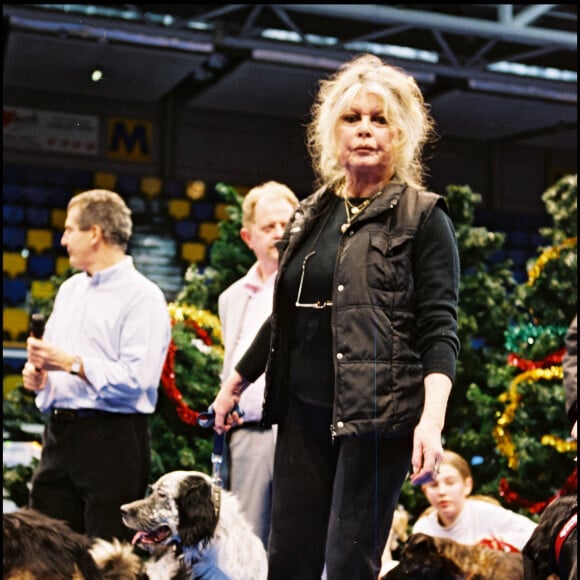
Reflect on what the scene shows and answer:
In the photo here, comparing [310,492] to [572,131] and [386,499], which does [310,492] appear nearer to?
[386,499]

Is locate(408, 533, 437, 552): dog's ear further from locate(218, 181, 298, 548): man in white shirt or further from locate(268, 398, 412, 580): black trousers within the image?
locate(268, 398, 412, 580): black trousers

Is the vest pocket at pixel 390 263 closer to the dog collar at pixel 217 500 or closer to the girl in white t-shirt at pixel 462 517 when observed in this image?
the dog collar at pixel 217 500

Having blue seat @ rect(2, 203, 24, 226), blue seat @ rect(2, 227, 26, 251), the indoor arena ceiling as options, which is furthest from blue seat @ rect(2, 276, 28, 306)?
the indoor arena ceiling

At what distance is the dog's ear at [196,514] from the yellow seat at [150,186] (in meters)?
9.73

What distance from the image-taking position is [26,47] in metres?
10.4

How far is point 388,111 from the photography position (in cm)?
229

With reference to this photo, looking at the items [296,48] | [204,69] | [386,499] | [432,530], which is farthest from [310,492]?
[204,69]

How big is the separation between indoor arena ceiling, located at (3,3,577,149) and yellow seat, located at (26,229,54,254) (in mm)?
1722

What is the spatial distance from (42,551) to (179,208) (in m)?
10.7

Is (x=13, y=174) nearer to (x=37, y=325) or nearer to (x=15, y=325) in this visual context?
(x=15, y=325)

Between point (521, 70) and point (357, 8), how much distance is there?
2.78 m

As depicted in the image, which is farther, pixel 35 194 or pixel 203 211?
pixel 203 211

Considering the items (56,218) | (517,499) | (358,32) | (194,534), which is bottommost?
(517,499)

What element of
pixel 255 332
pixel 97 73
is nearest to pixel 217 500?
pixel 255 332
